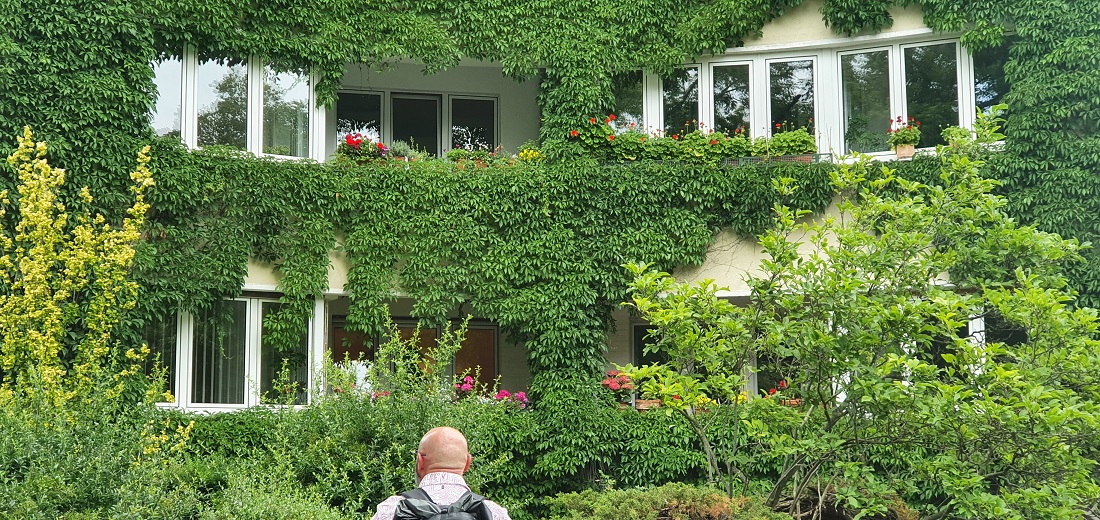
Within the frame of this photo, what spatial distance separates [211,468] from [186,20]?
664cm

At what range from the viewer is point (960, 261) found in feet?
39.7

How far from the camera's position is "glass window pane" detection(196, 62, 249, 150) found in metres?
17.2

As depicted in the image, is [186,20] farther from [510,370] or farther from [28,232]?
[510,370]

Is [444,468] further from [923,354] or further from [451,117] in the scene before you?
[451,117]

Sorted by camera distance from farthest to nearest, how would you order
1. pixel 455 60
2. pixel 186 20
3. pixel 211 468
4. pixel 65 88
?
pixel 455 60 < pixel 186 20 < pixel 65 88 < pixel 211 468

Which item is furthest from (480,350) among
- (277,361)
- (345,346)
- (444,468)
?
(444,468)

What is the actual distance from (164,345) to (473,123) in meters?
6.91

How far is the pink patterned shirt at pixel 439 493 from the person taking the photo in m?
5.13

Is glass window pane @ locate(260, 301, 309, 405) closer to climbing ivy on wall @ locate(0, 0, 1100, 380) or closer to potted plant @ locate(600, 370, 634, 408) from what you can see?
climbing ivy on wall @ locate(0, 0, 1100, 380)

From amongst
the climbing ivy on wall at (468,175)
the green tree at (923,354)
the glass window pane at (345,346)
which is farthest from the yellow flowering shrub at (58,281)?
the green tree at (923,354)

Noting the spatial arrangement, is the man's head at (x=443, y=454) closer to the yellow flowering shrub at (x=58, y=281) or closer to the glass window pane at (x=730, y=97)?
the yellow flowering shrub at (x=58, y=281)

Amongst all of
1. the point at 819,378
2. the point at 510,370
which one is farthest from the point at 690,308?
the point at 510,370

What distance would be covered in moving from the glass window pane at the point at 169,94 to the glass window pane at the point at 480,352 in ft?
20.3

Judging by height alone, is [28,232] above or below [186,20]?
below
